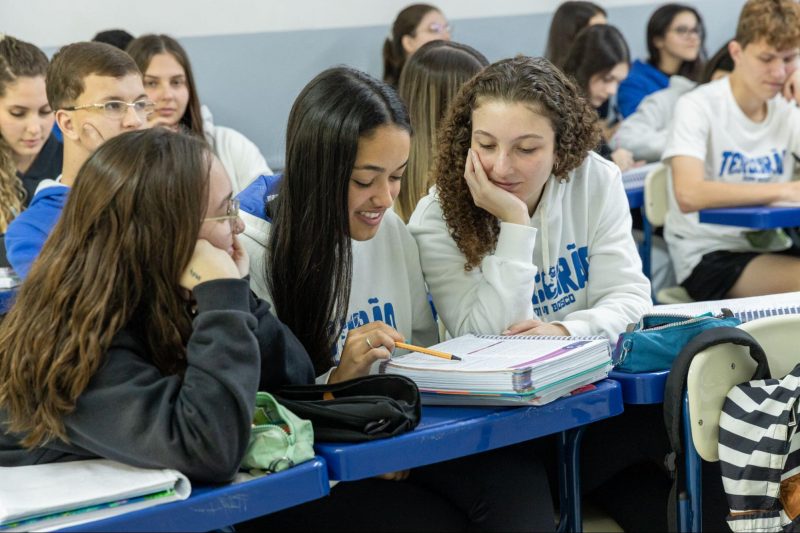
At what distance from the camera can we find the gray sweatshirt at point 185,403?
4.48 ft

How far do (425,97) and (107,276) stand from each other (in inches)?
65.7

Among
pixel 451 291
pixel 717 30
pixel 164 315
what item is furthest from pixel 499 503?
pixel 717 30

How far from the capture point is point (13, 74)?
3264 millimetres

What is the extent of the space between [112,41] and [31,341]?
9.41ft

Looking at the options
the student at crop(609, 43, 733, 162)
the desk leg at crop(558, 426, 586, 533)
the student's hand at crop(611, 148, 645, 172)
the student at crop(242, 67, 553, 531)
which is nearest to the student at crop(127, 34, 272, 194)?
the student's hand at crop(611, 148, 645, 172)

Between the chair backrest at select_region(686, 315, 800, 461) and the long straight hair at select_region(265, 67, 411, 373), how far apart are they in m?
0.70

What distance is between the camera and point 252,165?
12.9 ft

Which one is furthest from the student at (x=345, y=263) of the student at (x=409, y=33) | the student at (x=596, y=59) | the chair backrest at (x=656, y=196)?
the student at (x=596, y=59)

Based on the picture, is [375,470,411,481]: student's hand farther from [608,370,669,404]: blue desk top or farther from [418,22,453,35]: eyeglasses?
[418,22,453,35]: eyeglasses

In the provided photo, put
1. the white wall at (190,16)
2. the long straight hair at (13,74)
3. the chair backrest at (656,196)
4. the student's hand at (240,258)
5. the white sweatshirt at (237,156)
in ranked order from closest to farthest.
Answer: the student's hand at (240,258) < the long straight hair at (13,74) < the chair backrest at (656,196) < the white sweatshirt at (237,156) < the white wall at (190,16)

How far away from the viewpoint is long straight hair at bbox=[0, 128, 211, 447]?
4.63 ft

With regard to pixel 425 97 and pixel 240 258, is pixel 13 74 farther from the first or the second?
pixel 240 258

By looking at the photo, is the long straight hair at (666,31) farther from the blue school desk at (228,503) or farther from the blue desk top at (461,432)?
the blue school desk at (228,503)

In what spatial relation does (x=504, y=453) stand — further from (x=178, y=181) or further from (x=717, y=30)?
(x=717, y=30)
